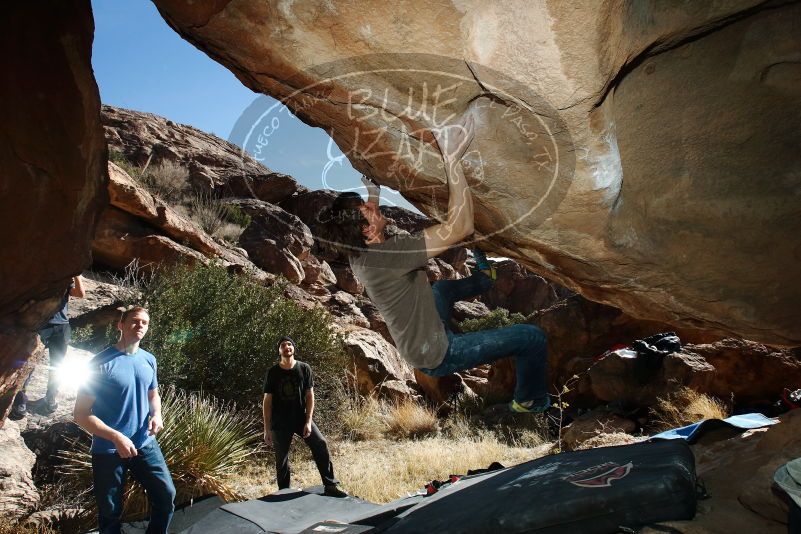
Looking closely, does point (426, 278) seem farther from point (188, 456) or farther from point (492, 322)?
point (492, 322)

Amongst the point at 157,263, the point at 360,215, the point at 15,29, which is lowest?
the point at 360,215

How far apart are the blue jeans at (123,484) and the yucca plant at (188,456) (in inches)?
60.4

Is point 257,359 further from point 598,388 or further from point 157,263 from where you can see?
point 598,388

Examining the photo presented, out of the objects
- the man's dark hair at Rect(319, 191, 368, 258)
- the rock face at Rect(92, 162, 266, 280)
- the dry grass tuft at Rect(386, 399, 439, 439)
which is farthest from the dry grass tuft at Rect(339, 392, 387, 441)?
the man's dark hair at Rect(319, 191, 368, 258)

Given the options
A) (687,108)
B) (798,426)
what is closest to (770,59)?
(687,108)

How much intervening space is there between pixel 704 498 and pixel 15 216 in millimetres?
3807

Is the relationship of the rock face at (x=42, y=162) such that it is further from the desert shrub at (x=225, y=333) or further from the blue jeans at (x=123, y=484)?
the desert shrub at (x=225, y=333)

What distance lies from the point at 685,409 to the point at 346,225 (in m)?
7.18

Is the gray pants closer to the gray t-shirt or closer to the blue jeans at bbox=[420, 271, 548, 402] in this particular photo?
the blue jeans at bbox=[420, 271, 548, 402]

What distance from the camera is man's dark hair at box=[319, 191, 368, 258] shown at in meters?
2.92

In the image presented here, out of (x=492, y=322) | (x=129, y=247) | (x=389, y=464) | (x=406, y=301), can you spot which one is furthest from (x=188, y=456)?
(x=492, y=322)

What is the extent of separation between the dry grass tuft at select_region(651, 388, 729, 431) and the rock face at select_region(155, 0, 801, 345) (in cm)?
421

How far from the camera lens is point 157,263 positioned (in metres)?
10.7

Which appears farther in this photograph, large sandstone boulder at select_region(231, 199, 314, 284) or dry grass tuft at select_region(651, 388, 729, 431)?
large sandstone boulder at select_region(231, 199, 314, 284)
